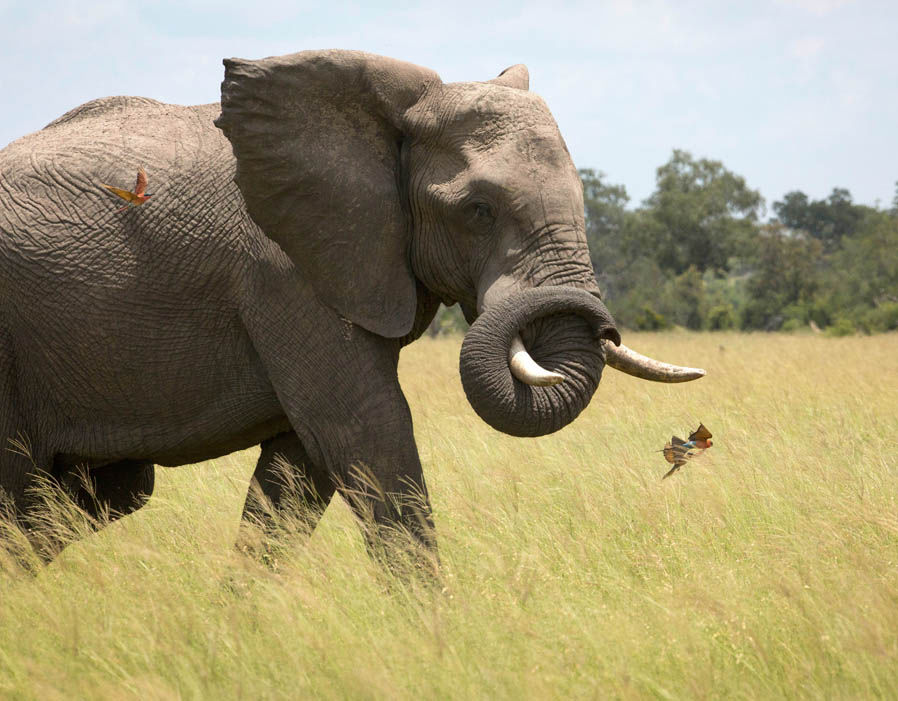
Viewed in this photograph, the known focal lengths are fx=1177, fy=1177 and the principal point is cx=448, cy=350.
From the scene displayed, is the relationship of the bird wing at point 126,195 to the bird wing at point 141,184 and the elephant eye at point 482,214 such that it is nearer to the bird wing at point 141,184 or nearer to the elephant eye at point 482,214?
the bird wing at point 141,184

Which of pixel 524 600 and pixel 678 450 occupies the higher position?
pixel 678 450

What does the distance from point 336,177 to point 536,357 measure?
40.9 inches

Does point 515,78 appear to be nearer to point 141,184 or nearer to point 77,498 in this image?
point 141,184

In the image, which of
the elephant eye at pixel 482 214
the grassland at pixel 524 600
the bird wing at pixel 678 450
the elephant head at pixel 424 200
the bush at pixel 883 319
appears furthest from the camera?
the bush at pixel 883 319

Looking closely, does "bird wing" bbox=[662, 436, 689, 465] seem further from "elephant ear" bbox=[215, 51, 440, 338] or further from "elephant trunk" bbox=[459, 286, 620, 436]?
"elephant ear" bbox=[215, 51, 440, 338]

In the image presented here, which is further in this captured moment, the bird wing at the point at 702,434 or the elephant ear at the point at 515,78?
the bird wing at the point at 702,434

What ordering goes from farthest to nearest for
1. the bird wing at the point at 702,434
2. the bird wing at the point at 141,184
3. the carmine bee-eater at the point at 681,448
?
the carmine bee-eater at the point at 681,448, the bird wing at the point at 702,434, the bird wing at the point at 141,184

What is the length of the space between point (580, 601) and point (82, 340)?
7.30 feet

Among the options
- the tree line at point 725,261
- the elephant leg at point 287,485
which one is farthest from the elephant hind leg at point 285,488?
the tree line at point 725,261

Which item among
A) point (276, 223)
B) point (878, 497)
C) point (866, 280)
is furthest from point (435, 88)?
point (866, 280)

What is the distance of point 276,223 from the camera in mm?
4426

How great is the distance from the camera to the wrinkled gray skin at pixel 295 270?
4195mm

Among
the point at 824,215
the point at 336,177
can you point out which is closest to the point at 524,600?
the point at 336,177

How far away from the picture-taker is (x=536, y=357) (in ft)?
13.6
